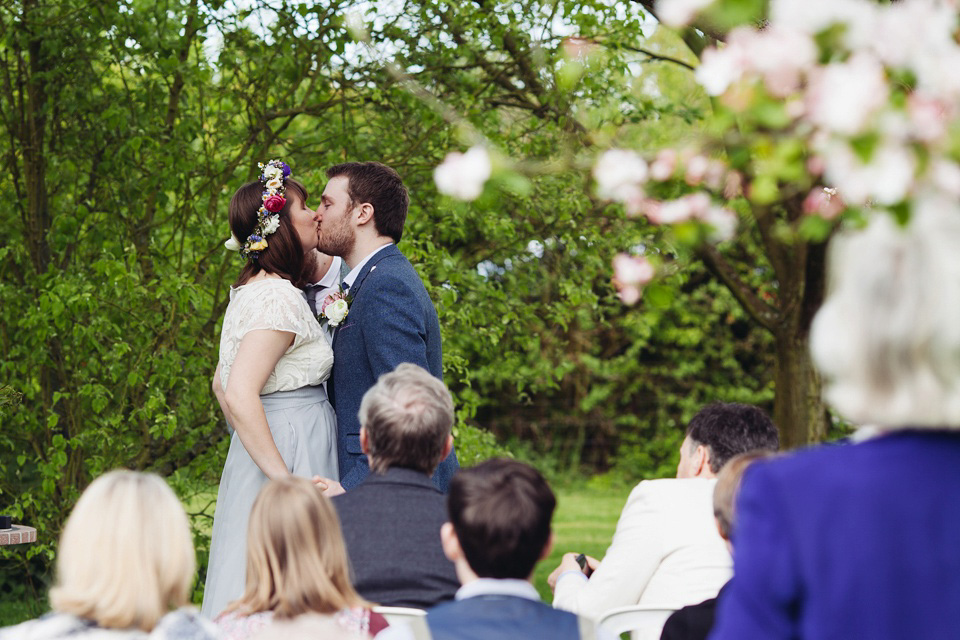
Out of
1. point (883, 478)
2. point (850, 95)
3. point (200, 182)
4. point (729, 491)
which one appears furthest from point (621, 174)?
point (200, 182)

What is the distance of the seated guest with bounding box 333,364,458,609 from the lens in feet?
7.92

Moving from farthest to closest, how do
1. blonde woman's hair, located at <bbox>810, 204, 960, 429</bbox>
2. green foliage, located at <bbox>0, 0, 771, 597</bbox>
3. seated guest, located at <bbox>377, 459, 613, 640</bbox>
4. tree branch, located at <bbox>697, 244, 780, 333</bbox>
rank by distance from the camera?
tree branch, located at <bbox>697, 244, 780, 333</bbox>, green foliage, located at <bbox>0, 0, 771, 597</bbox>, seated guest, located at <bbox>377, 459, 613, 640</bbox>, blonde woman's hair, located at <bbox>810, 204, 960, 429</bbox>

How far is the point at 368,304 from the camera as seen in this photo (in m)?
3.25

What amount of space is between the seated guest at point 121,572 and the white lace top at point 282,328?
1171 millimetres

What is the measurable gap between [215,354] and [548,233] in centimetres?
192

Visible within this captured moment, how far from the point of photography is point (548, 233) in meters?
5.91

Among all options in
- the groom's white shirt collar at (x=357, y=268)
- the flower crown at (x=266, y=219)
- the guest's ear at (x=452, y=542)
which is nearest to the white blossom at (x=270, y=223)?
the flower crown at (x=266, y=219)

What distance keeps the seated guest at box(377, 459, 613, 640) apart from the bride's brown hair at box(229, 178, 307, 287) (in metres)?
1.45

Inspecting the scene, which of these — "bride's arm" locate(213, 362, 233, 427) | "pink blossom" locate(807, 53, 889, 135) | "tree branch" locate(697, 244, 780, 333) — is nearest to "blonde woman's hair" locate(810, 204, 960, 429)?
"pink blossom" locate(807, 53, 889, 135)

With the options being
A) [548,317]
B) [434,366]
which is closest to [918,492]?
[434,366]

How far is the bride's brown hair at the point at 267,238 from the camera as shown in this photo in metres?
3.31

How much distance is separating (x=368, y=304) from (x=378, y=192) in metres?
0.41

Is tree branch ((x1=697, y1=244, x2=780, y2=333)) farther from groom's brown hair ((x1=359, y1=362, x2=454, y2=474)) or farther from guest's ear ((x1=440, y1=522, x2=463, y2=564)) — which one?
guest's ear ((x1=440, y1=522, x2=463, y2=564))

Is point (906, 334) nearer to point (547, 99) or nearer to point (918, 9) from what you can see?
point (918, 9)
